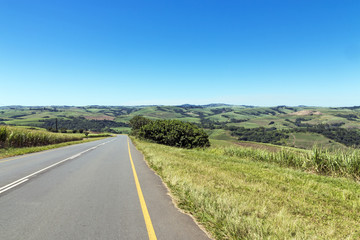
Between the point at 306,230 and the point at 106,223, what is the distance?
4434mm

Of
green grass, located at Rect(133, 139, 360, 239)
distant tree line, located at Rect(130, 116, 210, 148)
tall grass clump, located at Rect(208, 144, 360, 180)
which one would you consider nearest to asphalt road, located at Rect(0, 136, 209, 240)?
green grass, located at Rect(133, 139, 360, 239)

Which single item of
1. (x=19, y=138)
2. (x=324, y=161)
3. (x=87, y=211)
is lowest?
(x=324, y=161)

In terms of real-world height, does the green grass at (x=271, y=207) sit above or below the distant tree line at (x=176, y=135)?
above

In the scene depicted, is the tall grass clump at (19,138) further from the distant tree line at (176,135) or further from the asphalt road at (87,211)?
the distant tree line at (176,135)

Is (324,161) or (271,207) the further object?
(324,161)

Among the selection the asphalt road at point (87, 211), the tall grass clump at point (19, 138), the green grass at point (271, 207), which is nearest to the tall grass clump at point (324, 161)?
the green grass at point (271, 207)

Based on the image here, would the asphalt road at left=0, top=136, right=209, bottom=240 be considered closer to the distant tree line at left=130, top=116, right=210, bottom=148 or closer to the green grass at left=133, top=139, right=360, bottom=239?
the green grass at left=133, top=139, right=360, bottom=239

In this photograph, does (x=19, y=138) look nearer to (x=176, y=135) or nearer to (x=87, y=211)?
(x=87, y=211)

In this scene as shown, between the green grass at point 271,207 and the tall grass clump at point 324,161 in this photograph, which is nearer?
the green grass at point 271,207

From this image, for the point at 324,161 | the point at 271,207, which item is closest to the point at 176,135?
the point at 324,161

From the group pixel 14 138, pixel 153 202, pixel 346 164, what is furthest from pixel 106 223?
pixel 14 138

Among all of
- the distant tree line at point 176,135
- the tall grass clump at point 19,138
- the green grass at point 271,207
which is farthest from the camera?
the distant tree line at point 176,135

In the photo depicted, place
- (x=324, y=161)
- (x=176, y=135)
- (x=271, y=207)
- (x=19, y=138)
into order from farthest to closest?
(x=176, y=135)
(x=19, y=138)
(x=324, y=161)
(x=271, y=207)

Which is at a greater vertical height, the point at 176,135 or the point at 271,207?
the point at 271,207
